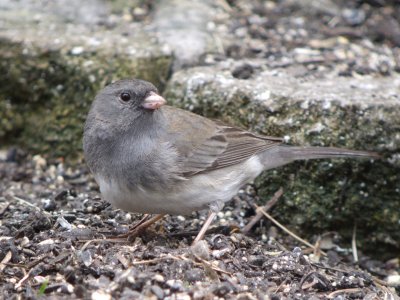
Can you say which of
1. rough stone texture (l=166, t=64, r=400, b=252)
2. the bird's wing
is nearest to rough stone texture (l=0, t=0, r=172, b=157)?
rough stone texture (l=166, t=64, r=400, b=252)

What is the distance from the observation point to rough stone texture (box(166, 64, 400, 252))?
5.16m

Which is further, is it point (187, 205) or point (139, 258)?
point (187, 205)

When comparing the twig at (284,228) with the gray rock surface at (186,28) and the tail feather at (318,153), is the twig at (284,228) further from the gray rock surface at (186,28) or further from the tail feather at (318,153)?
the gray rock surface at (186,28)

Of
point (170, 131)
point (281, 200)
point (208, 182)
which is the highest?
point (170, 131)

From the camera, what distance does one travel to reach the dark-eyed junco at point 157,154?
13.7ft

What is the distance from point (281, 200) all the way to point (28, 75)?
7.70 ft

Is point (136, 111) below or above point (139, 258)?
above

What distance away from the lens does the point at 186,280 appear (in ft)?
12.0

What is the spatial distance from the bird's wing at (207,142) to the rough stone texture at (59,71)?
48.3 inches

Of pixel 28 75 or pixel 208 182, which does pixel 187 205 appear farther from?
pixel 28 75

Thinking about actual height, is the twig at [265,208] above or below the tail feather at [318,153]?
below

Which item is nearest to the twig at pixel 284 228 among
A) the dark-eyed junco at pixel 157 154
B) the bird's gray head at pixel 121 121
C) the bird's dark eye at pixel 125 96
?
the dark-eyed junco at pixel 157 154

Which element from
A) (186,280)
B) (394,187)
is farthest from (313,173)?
(186,280)

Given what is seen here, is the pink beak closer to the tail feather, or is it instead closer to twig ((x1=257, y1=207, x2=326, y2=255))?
the tail feather
